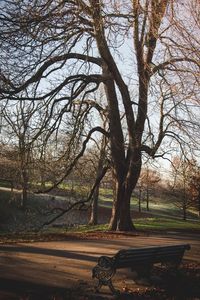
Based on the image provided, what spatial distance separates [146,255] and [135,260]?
0.38 meters

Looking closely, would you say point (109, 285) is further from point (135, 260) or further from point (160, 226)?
point (160, 226)

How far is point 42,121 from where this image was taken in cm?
1825

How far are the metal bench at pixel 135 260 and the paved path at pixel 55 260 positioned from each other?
2.34ft

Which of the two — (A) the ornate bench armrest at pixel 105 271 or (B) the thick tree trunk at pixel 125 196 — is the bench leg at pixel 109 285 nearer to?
(A) the ornate bench armrest at pixel 105 271

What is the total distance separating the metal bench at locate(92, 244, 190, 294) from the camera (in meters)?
7.57

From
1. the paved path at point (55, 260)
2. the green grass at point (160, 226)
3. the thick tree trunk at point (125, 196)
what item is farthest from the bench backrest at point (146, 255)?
the green grass at point (160, 226)

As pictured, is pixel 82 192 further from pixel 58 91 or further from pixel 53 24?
pixel 53 24

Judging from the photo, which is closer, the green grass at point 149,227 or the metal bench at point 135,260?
the metal bench at point 135,260

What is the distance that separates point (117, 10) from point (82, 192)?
13.9 metres

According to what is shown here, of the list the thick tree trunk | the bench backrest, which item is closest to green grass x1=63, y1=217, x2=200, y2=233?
the thick tree trunk

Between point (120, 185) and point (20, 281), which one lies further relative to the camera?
point (120, 185)

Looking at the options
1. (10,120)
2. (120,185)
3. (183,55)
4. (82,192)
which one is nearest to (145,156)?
(120,185)

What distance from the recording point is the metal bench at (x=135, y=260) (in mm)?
7570

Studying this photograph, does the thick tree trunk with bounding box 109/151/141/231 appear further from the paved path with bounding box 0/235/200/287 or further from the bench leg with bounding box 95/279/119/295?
the bench leg with bounding box 95/279/119/295
